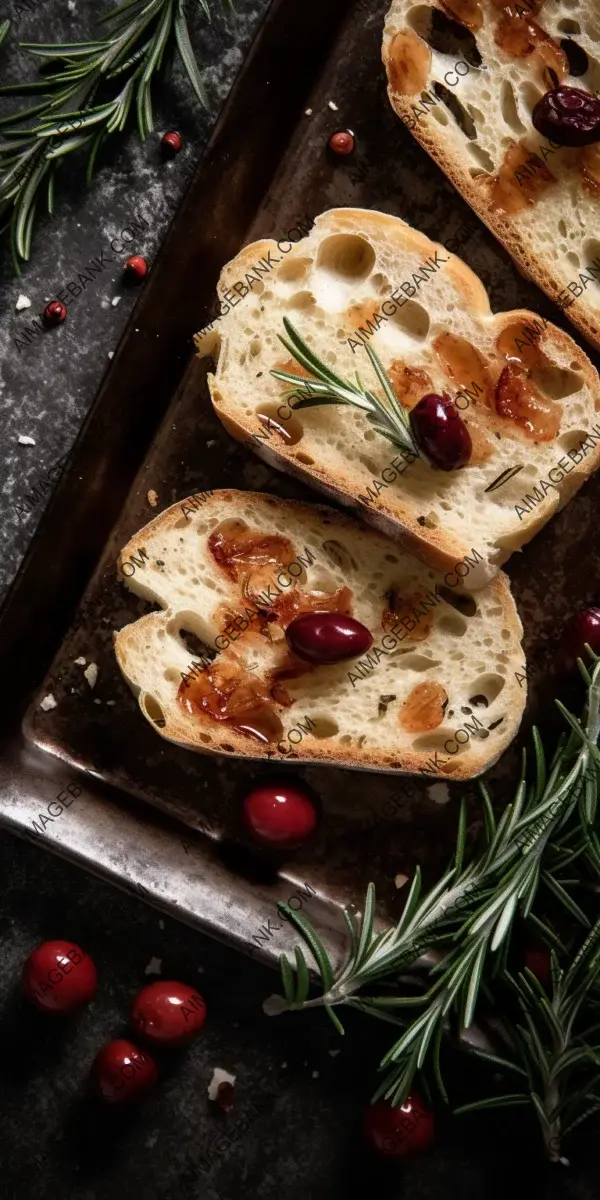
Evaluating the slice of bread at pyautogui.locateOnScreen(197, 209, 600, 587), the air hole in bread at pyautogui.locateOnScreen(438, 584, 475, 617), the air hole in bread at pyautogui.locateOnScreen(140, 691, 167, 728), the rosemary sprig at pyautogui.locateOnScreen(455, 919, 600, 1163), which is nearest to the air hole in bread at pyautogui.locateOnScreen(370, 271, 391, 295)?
the slice of bread at pyautogui.locateOnScreen(197, 209, 600, 587)

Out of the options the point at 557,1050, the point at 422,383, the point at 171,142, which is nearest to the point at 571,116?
the point at 422,383

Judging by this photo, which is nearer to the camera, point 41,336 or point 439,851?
point 41,336

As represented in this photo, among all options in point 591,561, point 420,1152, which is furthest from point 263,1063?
point 591,561

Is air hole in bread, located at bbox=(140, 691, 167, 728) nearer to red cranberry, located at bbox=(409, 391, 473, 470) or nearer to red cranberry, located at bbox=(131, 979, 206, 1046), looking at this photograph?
red cranberry, located at bbox=(131, 979, 206, 1046)

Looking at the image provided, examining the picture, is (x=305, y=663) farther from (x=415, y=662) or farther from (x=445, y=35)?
(x=445, y=35)

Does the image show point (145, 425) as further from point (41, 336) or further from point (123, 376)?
point (41, 336)

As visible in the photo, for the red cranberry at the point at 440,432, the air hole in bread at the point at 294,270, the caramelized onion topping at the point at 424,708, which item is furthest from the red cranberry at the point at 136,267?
the caramelized onion topping at the point at 424,708
